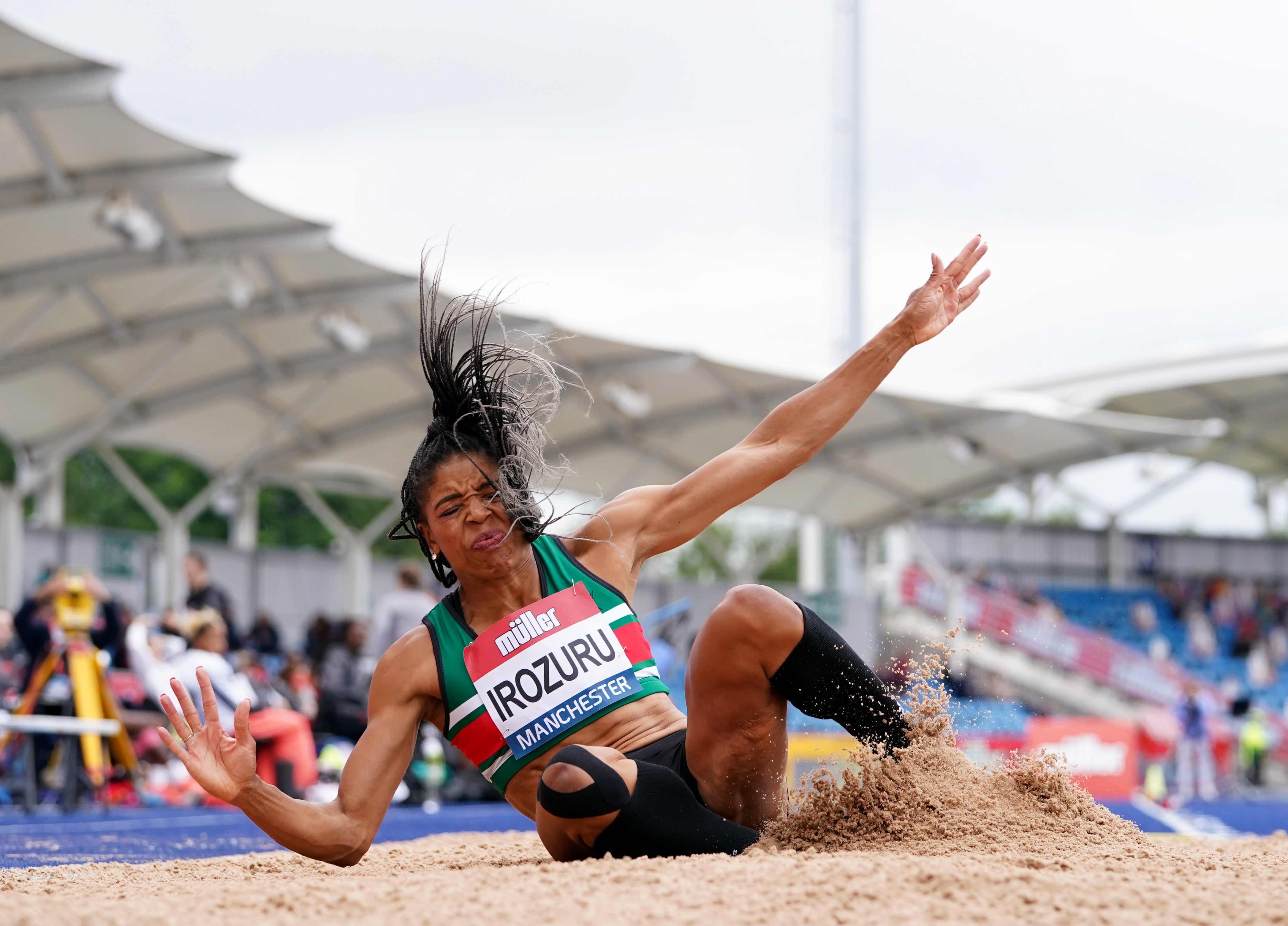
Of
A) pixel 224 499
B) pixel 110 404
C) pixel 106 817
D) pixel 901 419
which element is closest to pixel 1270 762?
pixel 901 419

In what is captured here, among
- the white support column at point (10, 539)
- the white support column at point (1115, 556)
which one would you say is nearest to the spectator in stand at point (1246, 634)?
the white support column at point (1115, 556)

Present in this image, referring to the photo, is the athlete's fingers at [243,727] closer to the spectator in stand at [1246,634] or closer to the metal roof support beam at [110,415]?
the metal roof support beam at [110,415]

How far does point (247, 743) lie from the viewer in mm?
3039

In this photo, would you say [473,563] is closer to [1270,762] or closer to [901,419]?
[901,419]

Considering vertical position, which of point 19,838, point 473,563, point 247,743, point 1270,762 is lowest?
point 1270,762

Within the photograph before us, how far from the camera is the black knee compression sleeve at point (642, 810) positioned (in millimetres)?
2980

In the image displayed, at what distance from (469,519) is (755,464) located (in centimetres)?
Answer: 76

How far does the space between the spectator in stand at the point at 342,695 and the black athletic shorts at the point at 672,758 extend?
728 cm

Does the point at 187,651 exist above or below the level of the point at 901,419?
below

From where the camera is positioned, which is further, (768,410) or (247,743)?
(768,410)

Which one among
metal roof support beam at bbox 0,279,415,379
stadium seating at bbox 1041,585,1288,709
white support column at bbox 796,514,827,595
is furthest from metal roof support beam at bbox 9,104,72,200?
stadium seating at bbox 1041,585,1288,709

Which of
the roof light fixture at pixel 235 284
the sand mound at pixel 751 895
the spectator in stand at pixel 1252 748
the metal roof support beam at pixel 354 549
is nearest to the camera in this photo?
the sand mound at pixel 751 895

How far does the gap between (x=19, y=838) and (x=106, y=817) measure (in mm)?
2206

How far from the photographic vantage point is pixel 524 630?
3.27 m
